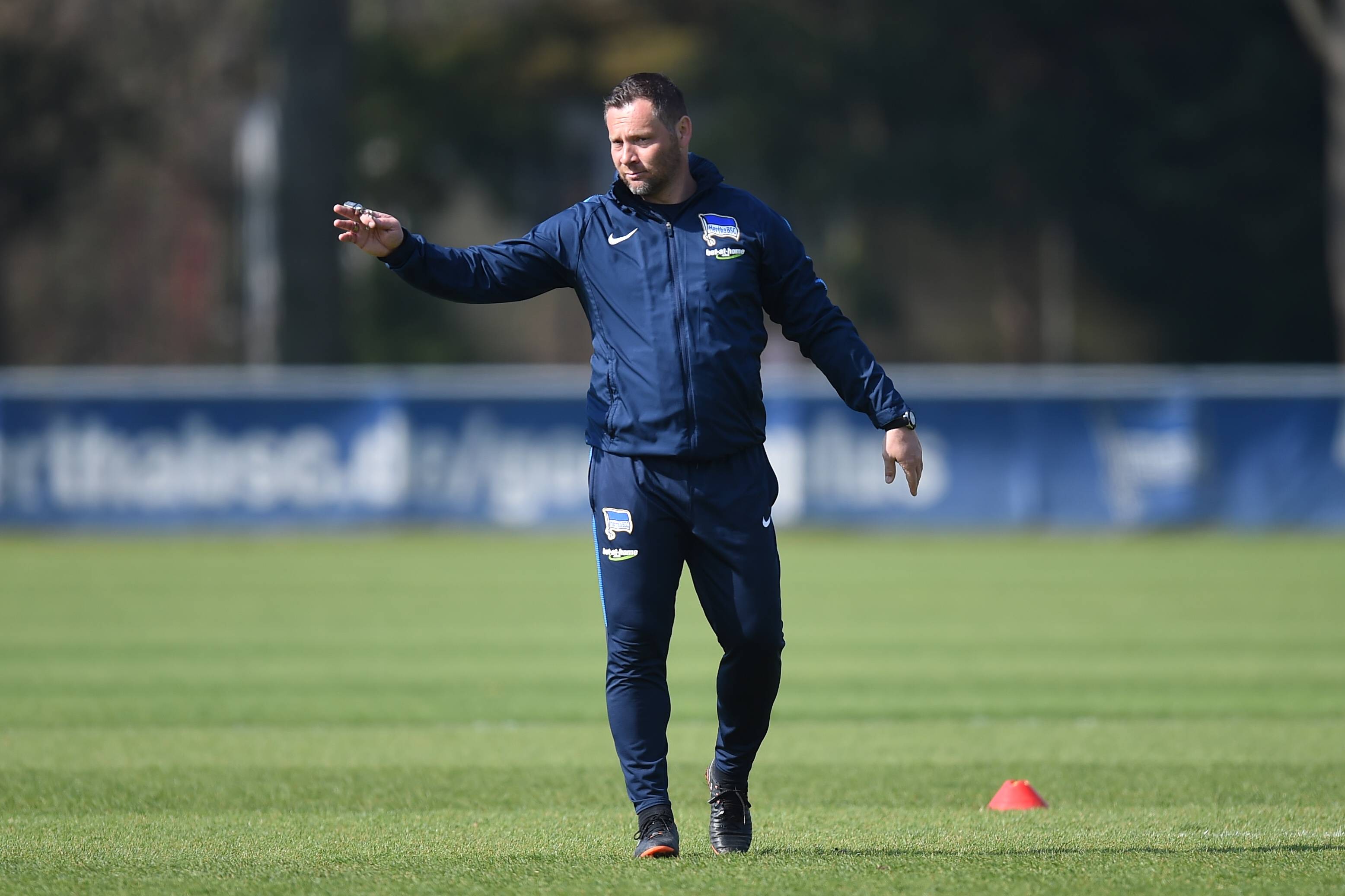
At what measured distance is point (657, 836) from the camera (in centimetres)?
561

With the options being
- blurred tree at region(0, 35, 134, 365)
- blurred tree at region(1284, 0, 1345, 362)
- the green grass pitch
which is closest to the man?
the green grass pitch

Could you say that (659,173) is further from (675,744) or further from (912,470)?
(675,744)

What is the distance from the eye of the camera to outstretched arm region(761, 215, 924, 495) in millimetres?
5703

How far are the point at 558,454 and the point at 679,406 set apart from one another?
18.3 metres

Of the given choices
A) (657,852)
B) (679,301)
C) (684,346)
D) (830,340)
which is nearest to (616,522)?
(684,346)

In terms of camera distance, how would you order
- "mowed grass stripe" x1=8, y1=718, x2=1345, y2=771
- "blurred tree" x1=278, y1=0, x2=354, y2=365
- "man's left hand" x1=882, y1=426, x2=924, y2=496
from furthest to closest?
"blurred tree" x1=278, y1=0, x2=354, y2=365 → "mowed grass stripe" x1=8, y1=718, x2=1345, y2=771 → "man's left hand" x1=882, y1=426, x2=924, y2=496

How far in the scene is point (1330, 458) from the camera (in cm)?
2366

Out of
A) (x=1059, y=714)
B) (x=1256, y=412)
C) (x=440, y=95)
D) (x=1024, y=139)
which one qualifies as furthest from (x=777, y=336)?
(x=1059, y=714)

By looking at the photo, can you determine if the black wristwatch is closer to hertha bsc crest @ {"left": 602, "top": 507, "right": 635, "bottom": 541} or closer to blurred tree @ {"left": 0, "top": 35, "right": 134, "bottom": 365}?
hertha bsc crest @ {"left": 602, "top": 507, "right": 635, "bottom": 541}

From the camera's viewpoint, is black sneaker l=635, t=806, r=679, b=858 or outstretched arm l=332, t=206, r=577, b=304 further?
outstretched arm l=332, t=206, r=577, b=304

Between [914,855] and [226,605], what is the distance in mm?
11027

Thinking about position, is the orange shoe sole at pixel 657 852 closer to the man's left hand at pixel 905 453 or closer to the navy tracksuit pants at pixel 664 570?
the navy tracksuit pants at pixel 664 570

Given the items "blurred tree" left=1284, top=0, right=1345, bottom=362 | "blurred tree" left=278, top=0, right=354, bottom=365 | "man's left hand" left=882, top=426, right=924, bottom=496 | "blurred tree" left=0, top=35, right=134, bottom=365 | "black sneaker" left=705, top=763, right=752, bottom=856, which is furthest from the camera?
"blurred tree" left=0, top=35, right=134, bottom=365

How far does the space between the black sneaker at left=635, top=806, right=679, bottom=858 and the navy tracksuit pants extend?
0.04m
